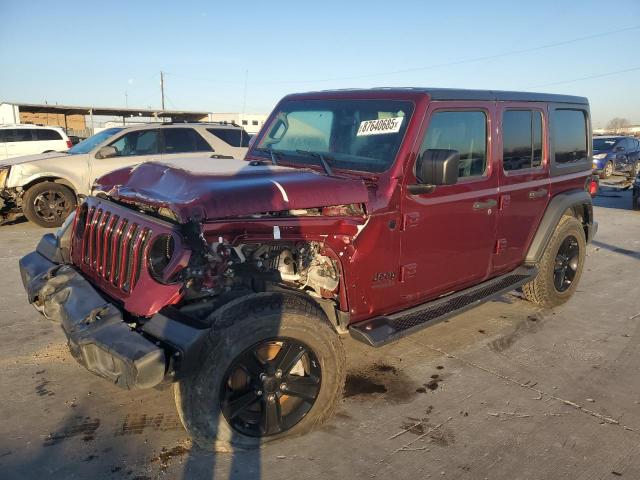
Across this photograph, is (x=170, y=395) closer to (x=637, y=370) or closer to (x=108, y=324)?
(x=108, y=324)

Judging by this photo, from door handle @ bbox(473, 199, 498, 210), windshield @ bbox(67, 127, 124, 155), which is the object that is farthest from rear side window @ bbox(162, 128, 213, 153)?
door handle @ bbox(473, 199, 498, 210)

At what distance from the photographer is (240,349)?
2.66 meters

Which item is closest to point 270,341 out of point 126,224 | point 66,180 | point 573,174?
point 126,224

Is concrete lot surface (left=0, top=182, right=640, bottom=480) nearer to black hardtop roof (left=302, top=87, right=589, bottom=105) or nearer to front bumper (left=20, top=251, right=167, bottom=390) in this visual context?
front bumper (left=20, top=251, right=167, bottom=390)

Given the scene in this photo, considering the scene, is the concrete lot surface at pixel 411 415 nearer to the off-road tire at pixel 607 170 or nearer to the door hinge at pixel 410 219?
the door hinge at pixel 410 219

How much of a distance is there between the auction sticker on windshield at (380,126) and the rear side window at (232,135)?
20.4ft

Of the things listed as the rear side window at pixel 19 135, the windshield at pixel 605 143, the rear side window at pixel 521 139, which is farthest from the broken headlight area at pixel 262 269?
the windshield at pixel 605 143

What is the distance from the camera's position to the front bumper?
2395 mm

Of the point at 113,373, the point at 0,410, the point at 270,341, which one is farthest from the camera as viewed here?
the point at 0,410

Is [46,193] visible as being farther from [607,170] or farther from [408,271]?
[607,170]

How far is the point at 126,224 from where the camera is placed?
2.96 m

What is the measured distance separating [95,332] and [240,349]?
762 millimetres

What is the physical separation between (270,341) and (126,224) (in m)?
1.10

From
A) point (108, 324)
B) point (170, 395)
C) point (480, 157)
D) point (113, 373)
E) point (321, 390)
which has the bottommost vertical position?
point (170, 395)
